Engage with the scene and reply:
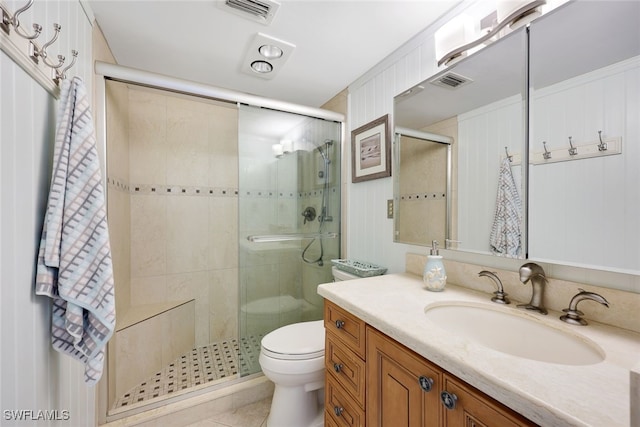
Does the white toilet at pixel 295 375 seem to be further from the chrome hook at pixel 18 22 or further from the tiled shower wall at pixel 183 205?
the chrome hook at pixel 18 22

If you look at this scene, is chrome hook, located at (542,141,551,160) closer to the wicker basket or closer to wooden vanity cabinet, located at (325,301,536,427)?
wooden vanity cabinet, located at (325,301,536,427)

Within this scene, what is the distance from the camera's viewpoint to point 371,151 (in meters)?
1.81

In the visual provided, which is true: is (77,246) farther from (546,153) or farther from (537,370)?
(546,153)

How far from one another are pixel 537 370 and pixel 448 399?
0.69 ft

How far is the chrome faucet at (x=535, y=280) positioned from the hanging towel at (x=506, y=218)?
11 cm

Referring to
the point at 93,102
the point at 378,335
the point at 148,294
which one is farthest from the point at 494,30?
the point at 148,294

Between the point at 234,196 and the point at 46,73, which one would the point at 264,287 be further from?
the point at 46,73

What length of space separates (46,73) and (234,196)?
5.78 ft

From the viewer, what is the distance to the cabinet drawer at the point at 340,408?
3.25 ft

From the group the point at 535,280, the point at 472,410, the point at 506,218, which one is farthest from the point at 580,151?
the point at 472,410

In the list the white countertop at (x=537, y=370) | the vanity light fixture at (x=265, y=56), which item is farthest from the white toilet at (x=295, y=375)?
the vanity light fixture at (x=265, y=56)

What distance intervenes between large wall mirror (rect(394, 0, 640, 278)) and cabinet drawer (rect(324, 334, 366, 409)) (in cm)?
71

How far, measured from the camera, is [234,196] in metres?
2.55

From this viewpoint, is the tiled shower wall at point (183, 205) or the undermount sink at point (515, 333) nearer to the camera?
the undermount sink at point (515, 333)
